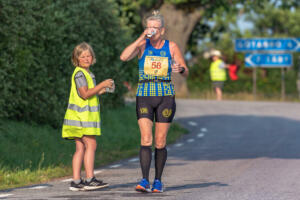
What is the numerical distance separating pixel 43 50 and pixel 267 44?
22.4 metres

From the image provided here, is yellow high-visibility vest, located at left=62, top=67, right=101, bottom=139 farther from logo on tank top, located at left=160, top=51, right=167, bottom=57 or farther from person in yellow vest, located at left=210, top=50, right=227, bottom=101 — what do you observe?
person in yellow vest, located at left=210, top=50, right=227, bottom=101

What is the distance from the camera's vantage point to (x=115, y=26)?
1948cm

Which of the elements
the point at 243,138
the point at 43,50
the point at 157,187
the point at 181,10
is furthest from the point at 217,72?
the point at 157,187

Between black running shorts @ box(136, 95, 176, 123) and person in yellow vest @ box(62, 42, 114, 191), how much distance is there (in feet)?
1.84

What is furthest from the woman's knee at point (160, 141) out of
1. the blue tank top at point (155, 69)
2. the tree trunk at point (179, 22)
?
the tree trunk at point (179, 22)

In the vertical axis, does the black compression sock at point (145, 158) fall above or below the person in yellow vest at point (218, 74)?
below

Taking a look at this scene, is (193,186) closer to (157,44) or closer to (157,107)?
(157,107)

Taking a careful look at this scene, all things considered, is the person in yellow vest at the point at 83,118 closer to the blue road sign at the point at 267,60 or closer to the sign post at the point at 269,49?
the sign post at the point at 269,49

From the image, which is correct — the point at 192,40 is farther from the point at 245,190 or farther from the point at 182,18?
the point at 245,190

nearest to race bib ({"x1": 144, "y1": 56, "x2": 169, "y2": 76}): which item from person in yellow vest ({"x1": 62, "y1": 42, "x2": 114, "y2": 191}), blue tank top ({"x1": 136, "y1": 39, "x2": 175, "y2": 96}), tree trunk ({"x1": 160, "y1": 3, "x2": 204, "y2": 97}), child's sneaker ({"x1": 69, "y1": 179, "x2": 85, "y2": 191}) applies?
blue tank top ({"x1": 136, "y1": 39, "x2": 175, "y2": 96})

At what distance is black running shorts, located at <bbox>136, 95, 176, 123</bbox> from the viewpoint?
945 centimetres

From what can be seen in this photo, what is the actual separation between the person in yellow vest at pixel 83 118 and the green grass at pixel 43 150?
118 centimetres

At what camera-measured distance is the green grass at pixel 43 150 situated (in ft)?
37.6

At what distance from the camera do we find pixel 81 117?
9.84m
